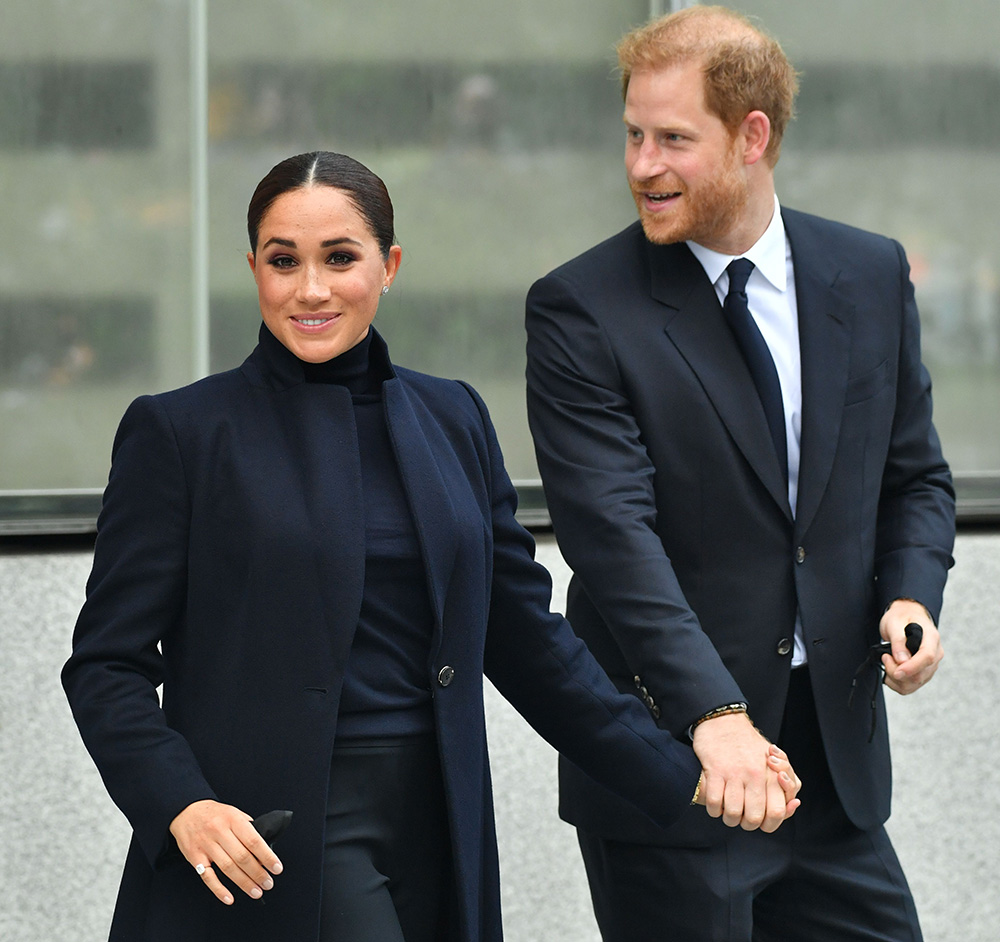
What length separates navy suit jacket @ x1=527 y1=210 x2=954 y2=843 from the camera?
298 cm

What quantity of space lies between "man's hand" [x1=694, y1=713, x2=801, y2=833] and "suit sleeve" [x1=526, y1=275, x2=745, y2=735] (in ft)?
0.17

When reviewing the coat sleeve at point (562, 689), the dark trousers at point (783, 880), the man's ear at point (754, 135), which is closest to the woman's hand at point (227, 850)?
the coat sleeve at point (562, 689)

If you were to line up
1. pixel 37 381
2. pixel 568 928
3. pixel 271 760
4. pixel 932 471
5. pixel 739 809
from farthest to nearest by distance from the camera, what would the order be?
pixel 568 928 < pixel 37 381 < pixel 932 471 < pixel 739 809 < pixel 271 760

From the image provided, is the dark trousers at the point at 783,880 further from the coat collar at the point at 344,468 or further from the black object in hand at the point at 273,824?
the black object in hand at the point at 273,824

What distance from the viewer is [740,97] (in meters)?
3.04

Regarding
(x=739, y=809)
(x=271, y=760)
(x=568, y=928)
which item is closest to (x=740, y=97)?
(x=739, y=809)

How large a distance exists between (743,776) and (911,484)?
2.72 feet

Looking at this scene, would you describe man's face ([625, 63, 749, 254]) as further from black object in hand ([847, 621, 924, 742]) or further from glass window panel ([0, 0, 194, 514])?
glass window panel ([0, 0, 194, 514])

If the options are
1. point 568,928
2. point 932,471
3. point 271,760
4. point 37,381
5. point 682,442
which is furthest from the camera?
point 568,928

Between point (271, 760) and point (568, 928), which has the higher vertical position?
point (271, 760)

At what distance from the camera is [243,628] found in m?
2.35

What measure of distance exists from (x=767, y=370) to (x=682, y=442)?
0.71ft

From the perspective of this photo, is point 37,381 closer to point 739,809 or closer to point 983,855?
point 739,809

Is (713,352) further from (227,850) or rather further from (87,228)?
(87,228)
